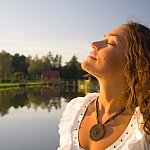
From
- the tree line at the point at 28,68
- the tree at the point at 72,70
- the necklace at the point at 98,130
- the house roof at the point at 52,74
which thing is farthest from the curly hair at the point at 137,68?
the house roof at the point at 52,74

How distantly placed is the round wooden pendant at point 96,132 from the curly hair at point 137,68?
16 centimetres

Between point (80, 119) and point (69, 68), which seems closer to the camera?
point (80, 119)

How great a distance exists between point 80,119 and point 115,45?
46 centimetres

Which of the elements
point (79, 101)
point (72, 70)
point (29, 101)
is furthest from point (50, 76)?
point (79, 101)

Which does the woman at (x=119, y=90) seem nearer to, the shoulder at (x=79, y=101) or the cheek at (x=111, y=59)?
the cheek at (x=111, y=59)

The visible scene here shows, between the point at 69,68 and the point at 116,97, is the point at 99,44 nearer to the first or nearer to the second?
the point at 116,97

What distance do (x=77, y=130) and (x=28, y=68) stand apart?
59150 mm

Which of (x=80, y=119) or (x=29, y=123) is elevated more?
(x=80, y=119)

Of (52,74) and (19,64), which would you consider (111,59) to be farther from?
(19,64)

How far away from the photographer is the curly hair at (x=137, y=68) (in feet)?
4.69

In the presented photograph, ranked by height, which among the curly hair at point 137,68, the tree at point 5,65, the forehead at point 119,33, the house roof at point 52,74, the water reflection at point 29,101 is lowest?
the water reflection at point 29,101

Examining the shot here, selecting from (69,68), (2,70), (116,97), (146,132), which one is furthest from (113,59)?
(69,68)

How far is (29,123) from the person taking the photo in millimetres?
9586

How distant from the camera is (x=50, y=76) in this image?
5778cm
